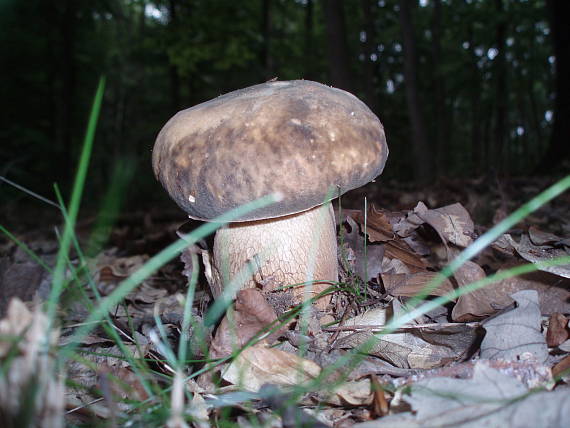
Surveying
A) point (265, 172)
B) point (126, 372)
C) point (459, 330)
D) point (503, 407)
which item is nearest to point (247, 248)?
point (265, 172)

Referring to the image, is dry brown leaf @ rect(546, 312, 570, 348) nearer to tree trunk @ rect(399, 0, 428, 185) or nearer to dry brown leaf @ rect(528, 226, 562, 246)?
dry brown leaf @ rect(528, 226, 562, 246)

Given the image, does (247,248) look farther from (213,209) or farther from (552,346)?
(552,346)

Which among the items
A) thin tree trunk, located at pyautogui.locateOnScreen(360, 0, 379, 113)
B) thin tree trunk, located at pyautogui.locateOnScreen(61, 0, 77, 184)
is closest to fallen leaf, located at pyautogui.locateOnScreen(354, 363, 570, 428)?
thin tree trunk, located at pyautogui.locateOnScreen(360, 0, 379, 113)

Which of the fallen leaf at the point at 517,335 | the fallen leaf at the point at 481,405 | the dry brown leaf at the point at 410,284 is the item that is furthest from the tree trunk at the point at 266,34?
the fallen leaf at the point at 481,405

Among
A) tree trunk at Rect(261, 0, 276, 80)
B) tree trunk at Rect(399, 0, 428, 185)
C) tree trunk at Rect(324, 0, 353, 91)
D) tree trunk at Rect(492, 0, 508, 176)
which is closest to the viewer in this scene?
tree trunk at Rect(324, 0, 353, 91)

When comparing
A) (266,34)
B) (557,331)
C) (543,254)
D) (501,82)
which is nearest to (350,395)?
(557,331)

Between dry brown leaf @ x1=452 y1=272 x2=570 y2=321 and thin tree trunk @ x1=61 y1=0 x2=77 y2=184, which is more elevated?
thin tree trunk @ x1=61 y1=0 x2=77 y2=184
